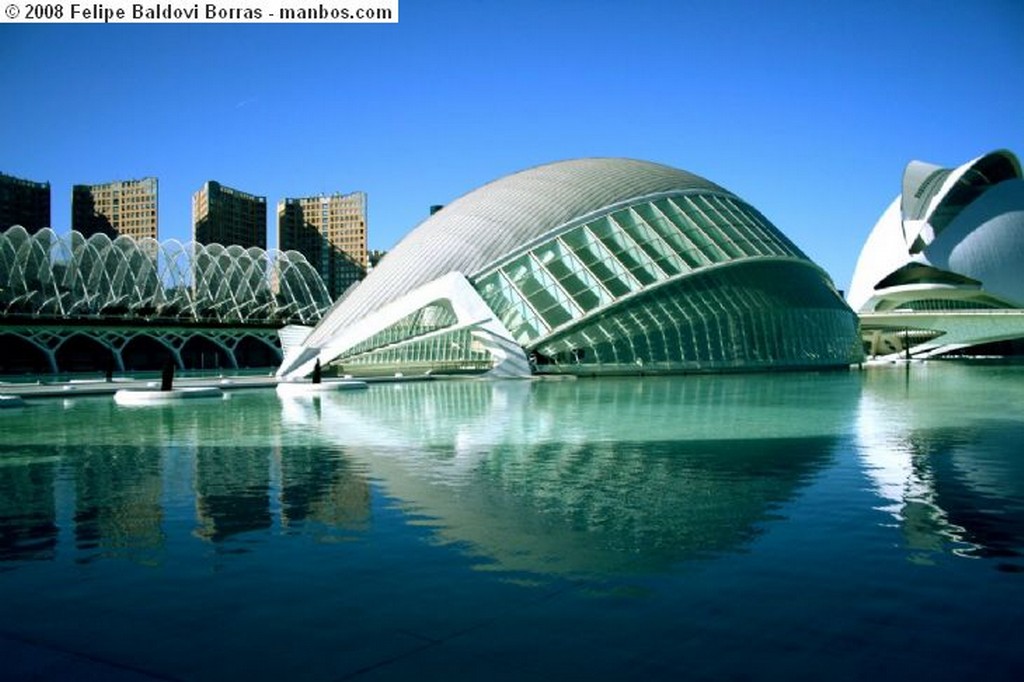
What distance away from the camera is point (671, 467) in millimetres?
11078

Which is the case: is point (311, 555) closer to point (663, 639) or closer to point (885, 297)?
point (663, 639)

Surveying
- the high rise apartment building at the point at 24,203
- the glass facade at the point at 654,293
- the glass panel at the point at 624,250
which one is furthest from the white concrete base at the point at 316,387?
the high rise apartment building at the point at 24,203

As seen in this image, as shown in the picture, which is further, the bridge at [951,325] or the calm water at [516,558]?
the bridge at [951,325]

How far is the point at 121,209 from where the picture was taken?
119 metres

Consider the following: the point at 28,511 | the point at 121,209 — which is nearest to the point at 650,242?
the point at 28,511

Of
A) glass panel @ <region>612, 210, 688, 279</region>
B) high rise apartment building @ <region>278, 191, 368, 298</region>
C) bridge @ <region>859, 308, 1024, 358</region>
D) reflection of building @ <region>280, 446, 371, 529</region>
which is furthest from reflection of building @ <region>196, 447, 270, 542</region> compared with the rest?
high rise apartment building @ <region>278, 191, 368, 298</region>

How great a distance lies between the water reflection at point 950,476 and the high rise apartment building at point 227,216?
107271 millimetres

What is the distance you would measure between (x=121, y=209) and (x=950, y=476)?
122m

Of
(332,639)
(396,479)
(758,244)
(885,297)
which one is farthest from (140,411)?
(885,297)

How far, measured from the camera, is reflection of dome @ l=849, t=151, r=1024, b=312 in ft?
273

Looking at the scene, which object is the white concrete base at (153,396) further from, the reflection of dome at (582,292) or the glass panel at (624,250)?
the glass panel at (624,250)

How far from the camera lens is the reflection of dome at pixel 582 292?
126ft

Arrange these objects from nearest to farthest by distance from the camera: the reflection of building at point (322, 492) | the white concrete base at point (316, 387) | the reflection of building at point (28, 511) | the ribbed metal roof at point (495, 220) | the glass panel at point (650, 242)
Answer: the reflection of building at point (28, 511) < the reflection of building at point (322, 492) < the white concrete base at point (316, 387) < the glass panel at point (650, 242) < the ribbed metal roof at point (495, 220)

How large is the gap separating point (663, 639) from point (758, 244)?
136ft
